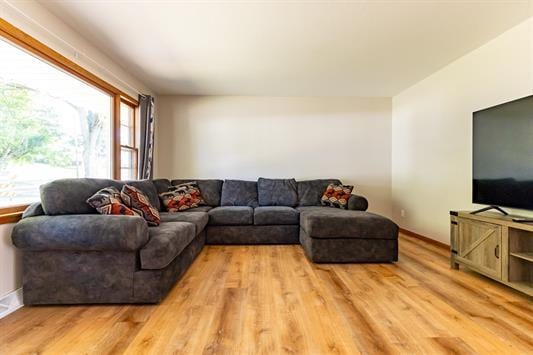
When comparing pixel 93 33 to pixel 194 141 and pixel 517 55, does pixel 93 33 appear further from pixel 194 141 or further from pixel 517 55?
pixel 517 55

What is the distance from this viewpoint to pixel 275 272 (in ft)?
9.28

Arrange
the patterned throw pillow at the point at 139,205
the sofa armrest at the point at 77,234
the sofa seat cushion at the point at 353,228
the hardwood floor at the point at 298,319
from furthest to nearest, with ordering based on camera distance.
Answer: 1. the sofa seat cushion at the point at 353,228
2. the patterned throw pillow at the point at 139,205
3. the sofa armrest at the point at 77,234
4. the hardwood floor at the point at 298,319

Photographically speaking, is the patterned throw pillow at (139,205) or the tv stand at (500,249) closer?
the tv stand at (500,249)

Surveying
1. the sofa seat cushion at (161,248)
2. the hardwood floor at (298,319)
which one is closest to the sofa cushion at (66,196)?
the sofa seat cushion at (161,248)

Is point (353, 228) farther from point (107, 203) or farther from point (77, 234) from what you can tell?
point (77, 234)

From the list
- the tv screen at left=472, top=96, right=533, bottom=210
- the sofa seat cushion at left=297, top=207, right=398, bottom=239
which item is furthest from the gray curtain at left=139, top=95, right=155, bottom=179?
the tv screen at left=472, top=96, right=533, bottom=210

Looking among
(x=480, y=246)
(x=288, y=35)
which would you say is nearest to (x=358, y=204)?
(x=480, y=246)

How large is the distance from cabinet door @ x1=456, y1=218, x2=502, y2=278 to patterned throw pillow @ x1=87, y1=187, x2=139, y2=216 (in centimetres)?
310

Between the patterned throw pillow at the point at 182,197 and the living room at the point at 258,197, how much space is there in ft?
0.12

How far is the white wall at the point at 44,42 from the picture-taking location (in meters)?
2.04

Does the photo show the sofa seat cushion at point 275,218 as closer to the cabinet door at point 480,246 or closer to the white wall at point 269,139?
the white wall at point 269,139

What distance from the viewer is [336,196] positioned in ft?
14.5

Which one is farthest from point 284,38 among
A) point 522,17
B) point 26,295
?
point 26,295

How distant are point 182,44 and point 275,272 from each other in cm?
259
